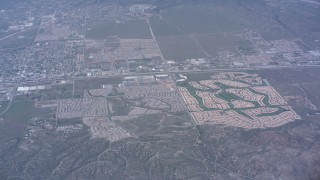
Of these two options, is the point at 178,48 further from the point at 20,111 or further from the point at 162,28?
the point at 20,111

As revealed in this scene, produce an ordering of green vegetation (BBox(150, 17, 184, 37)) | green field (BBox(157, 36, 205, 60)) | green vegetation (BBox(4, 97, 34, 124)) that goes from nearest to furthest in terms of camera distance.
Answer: green vegetation (BBox(4, 97, 34, 124)) → green field (BBox(157, 36, 205, 60)) → green vegetation (BBox(150, 17, 184, 37))

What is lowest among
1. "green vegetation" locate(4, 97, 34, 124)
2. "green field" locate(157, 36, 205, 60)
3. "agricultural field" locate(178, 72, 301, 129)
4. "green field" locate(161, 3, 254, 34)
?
"green vegetation" locate(4, 97, 34, 124)

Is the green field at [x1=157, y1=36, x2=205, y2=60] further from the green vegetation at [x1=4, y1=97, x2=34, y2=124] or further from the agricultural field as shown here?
the green vegetation at [x1=4, y1=97, x2=34, y2=124]

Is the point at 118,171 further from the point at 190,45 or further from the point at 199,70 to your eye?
the point at 190,45

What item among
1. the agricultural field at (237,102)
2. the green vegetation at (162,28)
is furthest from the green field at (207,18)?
the agricultural field at (237,102)

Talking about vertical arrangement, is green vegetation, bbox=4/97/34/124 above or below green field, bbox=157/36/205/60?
below

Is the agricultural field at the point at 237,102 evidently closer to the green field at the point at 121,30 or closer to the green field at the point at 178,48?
the green field at the point at 178,48

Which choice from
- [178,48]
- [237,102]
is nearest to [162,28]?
[178,48]

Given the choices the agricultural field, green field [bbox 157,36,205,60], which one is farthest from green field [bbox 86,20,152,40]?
the agricultural field
